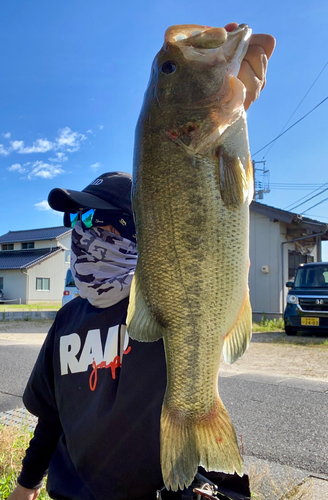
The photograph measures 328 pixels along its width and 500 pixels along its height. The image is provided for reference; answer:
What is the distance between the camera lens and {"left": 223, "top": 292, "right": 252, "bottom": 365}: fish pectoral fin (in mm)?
1240

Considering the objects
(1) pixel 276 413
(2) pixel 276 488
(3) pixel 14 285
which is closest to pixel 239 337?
(2) pixel 276 488

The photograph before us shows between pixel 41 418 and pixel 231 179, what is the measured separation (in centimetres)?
157

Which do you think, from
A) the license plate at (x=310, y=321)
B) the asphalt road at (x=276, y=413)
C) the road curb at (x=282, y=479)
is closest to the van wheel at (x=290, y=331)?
the license plate at (x=310, y=321)

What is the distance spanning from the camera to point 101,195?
Result: 1.84m

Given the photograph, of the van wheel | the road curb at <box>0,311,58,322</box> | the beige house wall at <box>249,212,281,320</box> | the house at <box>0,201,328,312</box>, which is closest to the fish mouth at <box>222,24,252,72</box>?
the van wheel

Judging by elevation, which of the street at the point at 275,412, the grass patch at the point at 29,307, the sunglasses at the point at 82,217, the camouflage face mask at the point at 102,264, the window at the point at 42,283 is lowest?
the grass patch at the point at 29,307

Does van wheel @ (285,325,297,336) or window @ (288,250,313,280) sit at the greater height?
window @ (288,250,313,280)

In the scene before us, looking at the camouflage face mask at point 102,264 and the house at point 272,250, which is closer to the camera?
the camouflage face mask at point 102,264

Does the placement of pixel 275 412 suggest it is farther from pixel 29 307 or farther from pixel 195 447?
pixel 29 307

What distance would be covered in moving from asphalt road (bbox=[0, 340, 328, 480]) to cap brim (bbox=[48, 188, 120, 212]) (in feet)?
→ 6.60

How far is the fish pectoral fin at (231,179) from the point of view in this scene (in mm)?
1196

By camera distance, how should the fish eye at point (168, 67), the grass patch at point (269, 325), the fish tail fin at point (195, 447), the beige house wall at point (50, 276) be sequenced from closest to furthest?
the fish tail fin at point (195, 447) < the fish eye at point (168, 67) < the grass patch at point (269, 325) < the beige house wall at point (50, 276)

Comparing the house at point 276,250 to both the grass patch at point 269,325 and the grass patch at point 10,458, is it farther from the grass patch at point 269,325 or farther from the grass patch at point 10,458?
the grass patch at point 10,458

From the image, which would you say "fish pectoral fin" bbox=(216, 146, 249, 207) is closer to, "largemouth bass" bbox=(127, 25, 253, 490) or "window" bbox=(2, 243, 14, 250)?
"largemouth bass" bbox=(127, 25, 253, 490)
